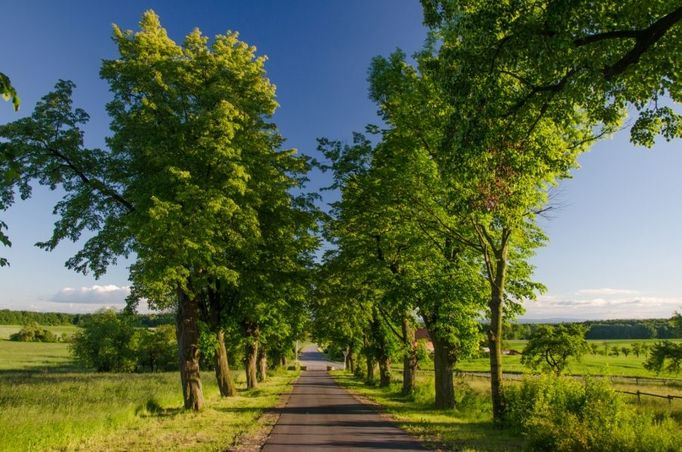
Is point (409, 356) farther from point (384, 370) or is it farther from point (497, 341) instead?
point (384, 370)

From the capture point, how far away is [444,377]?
2317 cm

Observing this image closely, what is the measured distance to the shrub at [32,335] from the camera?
127m

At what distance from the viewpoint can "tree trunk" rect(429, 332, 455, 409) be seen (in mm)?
22906

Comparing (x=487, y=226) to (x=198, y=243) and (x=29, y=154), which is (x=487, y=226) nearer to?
(x=198, y=243)

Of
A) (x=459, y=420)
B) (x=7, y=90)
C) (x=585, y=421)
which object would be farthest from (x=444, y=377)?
(x=7, y=90)

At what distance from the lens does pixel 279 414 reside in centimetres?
2103

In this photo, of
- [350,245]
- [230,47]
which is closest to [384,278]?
[350,245]

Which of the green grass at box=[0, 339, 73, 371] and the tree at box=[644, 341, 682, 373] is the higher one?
the tree at box=[644, 341, 682, 373]

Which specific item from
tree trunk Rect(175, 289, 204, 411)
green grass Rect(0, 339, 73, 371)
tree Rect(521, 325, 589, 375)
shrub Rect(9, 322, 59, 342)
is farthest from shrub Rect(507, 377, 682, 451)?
shrub Rect(9, 322, 59, 342)

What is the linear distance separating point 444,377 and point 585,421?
1209 centimetres

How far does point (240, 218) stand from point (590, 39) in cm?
1522

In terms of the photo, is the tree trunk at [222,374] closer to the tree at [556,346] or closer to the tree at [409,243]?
the tree at [409,243]

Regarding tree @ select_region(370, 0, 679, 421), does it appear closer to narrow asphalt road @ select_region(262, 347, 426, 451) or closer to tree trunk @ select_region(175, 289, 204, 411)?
narrow asphalt road @ select_region(262, 347, 426, 451)

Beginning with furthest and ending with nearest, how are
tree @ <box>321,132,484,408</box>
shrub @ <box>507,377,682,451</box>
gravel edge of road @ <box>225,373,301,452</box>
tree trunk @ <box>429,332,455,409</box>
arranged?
tree trunk @ <box>429,332,455,409</box>, tree @ <box>321,132,484,408</box>, gravel edge of road @ <box>225,373,301,452</box>, shrub @ <box>507,377,682,451</box>
